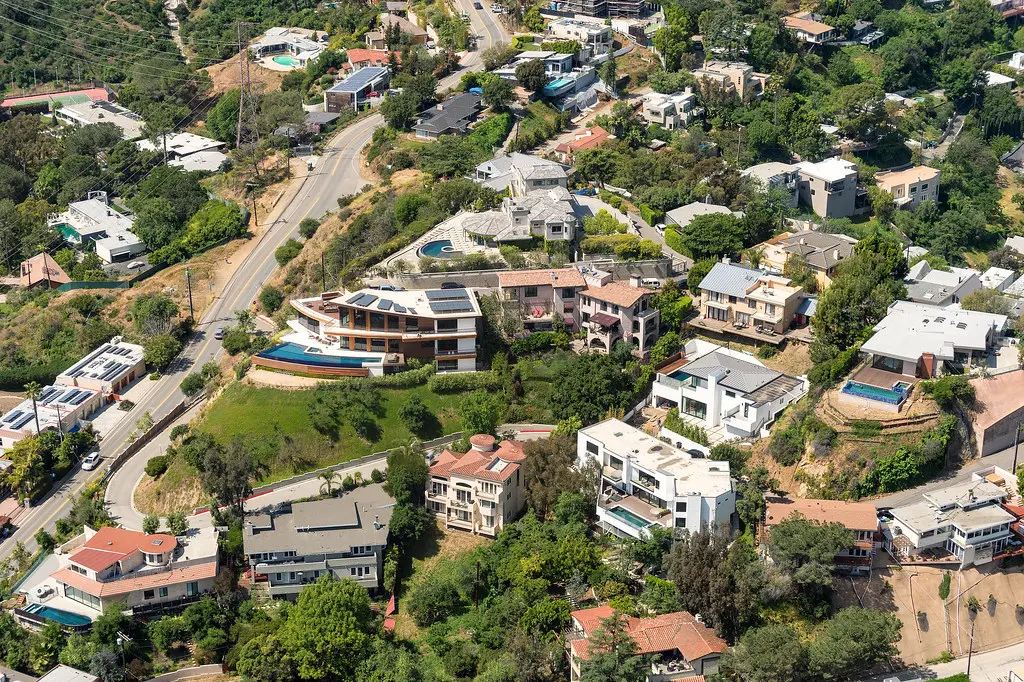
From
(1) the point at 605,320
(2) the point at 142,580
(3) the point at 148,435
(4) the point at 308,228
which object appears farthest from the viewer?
(4) the point at 308,228

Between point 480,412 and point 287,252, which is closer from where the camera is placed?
point 480,412

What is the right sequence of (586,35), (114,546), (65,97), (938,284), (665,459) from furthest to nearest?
(65,97) → (586,35) → (938,284) → (665,459) → (114,546)

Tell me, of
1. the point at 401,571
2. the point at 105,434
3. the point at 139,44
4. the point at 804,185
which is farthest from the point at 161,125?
the point at 401,571

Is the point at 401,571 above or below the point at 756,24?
below

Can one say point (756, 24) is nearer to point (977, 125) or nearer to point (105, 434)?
point (977, 125)

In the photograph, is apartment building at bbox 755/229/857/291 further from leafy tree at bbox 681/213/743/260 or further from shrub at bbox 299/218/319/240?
shrub at bbox 299/218/319/240

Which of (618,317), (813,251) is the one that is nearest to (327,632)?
(618,317)

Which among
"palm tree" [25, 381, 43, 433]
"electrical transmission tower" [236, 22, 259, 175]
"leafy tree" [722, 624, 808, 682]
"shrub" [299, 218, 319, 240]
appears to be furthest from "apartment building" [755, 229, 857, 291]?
"electrical transmission tower" [236, 22, 259, 175]

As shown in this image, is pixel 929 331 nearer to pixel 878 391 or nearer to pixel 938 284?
pixel 878 391
